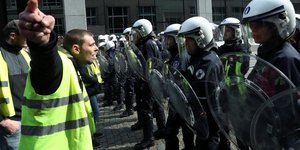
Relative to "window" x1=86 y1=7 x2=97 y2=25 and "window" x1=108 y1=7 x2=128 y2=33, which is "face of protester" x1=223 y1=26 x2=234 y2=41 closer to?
"window" x1=108 y1=7 x2=128 y2=33

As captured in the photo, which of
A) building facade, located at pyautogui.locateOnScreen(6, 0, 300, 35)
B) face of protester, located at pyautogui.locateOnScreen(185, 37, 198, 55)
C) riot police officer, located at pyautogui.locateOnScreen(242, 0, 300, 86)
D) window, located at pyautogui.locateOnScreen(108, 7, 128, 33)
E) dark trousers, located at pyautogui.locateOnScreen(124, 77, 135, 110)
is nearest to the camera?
riot police officer, located at pyautogui.locateOnScreen(242, 0, 300, 86)

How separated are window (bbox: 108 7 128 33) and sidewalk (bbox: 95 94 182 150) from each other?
84.1 ft

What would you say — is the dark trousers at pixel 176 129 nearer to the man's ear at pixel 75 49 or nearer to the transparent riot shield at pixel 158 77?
the transparent riot shield at pixel 158 77

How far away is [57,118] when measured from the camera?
7.05 feet

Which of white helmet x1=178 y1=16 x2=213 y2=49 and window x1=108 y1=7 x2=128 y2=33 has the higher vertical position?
window x1=108 y1=7 x2=128 y2=33

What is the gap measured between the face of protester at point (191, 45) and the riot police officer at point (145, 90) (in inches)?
85.5

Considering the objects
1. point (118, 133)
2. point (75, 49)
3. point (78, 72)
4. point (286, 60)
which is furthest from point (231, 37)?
point (286, 60)

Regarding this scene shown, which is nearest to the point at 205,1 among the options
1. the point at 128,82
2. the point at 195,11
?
the point at 195,11

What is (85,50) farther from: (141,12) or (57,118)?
(141,12)

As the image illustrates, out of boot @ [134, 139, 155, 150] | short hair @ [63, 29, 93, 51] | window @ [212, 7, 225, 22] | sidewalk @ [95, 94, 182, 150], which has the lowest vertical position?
sidewalk @ [95, 94, 182, 150]

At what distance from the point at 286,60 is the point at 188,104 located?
4.47ft

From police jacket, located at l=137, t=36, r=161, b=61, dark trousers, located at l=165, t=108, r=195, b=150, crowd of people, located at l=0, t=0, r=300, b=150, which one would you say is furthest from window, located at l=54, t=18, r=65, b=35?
dark trousers, located at l=165, t=108, r=195, b=150

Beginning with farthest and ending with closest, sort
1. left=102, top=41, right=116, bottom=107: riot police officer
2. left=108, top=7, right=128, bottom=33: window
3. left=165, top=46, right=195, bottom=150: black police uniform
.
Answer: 1. left=108, top=7, right=128, bottom=33: window
2. left=102, top=41, right=116, bottom=107: riot police officer
3. left=165, top=46, right=195, bottom=150: black police uniform

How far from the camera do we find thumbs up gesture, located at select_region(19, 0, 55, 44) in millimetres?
1750
